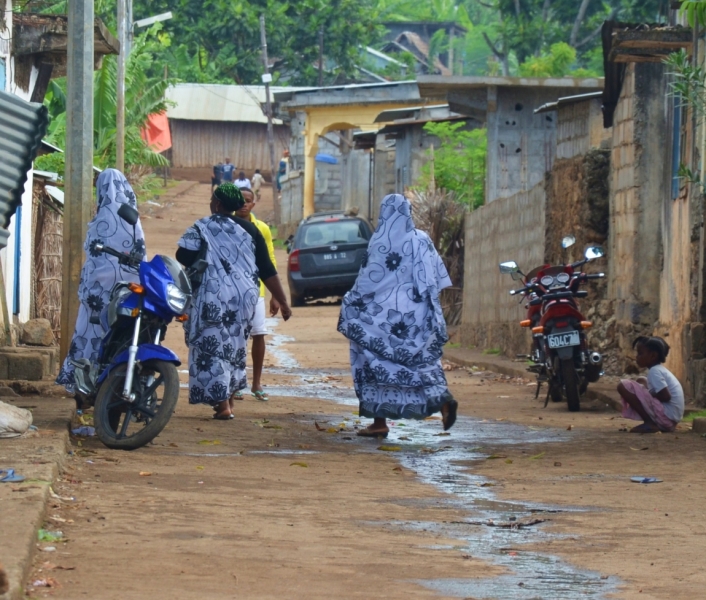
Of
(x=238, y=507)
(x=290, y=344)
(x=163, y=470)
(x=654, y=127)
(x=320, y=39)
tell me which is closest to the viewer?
(x=238, y=507)

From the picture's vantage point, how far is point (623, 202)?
14.2 metres

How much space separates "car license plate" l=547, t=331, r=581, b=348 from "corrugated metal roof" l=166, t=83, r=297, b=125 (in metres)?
39.5

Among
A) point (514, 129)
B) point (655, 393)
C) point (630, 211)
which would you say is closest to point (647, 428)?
point (655, 393)

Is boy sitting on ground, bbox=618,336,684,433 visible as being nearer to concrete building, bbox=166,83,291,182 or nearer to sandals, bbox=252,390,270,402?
sandals, bbox=252,390,270,402

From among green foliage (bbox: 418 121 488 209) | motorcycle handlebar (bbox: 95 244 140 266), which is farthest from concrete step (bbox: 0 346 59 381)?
green foliage (bbox: 418 121 488 209)

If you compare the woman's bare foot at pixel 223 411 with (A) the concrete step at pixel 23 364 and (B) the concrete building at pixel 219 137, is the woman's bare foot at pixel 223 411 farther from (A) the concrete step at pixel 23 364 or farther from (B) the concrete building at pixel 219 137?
(B) the concrete building at pixel 219 137

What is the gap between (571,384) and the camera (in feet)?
37.1

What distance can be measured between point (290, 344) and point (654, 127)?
7.56 m

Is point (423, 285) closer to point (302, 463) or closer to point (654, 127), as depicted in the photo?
point (302, 463)

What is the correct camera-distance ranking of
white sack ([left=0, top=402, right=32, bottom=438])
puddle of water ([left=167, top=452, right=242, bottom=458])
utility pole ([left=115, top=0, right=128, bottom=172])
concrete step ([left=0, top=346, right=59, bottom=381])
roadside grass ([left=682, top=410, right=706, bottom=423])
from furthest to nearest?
utility pole ([left=115, top=0, right=128, bottom=172])
concrete step ([left=0, top=346, right=59, bottom=381])
roadside grass ([left=682, top=410, right=706, bottom=423])
puddle of water ([left=167, top=452, right=242, bottom=458])
white sack ([left=0, top=402, right=32, bottom=438])

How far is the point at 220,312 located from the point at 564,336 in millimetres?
3240

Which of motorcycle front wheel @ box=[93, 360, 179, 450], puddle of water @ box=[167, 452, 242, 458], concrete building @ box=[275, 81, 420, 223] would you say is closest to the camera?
motorcycle front wheel @ box=[93, 360, 179, 450]

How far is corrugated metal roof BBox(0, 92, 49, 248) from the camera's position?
6176 mm

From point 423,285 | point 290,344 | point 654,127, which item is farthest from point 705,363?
point 290,344
